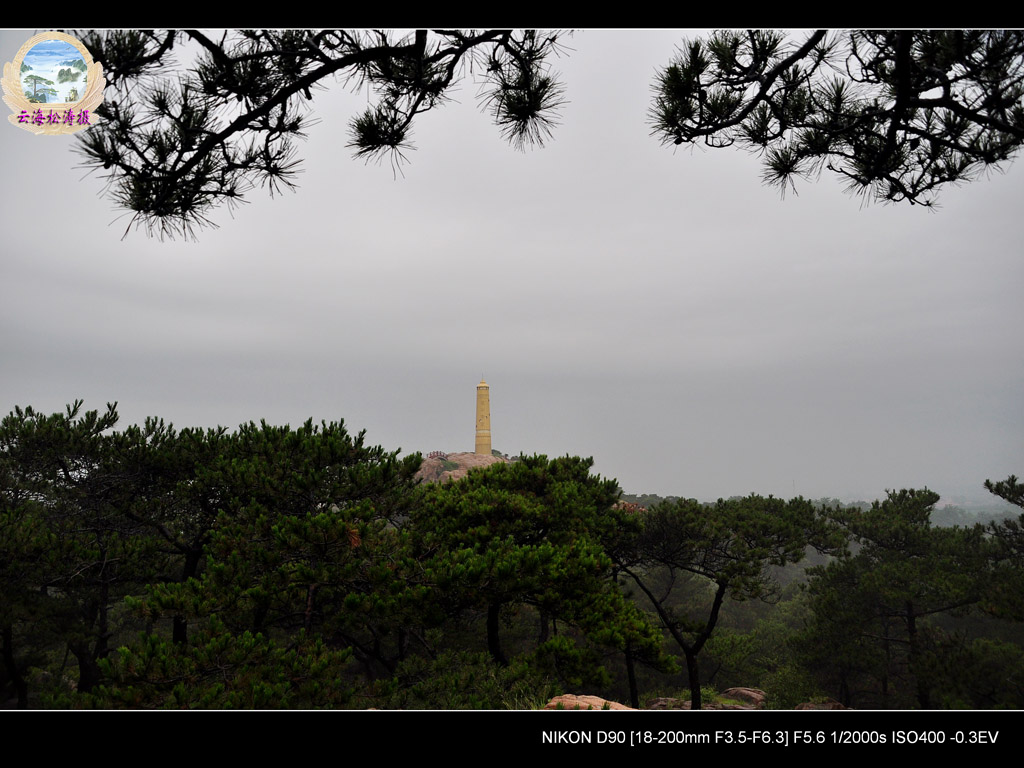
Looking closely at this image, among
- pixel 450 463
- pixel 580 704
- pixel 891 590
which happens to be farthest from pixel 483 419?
pixel 580 704

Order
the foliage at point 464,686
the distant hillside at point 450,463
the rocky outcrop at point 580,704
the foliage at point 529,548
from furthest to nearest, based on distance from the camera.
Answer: the distant hillside at point 450,463 → the foliage at point 529,548 → the foliage at point 464,686 → the rocky outcrop at point 580,704

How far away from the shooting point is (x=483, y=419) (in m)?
25.6

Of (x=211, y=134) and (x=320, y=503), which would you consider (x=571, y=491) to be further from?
(x=211, y=134)

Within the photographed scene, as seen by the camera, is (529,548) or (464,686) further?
(529,548)

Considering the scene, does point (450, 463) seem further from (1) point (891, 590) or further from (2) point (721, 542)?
(1) point (891, 590)

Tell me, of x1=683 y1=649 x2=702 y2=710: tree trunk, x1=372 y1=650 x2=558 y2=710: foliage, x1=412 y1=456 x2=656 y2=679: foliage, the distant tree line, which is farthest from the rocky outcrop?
x1=683 y1=649 x2=702 y2=710: tree trunk

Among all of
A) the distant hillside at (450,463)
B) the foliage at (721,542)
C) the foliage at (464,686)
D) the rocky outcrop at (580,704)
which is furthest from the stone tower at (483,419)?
the rocky outcrop at (580,704)

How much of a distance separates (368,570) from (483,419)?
20.0 meters

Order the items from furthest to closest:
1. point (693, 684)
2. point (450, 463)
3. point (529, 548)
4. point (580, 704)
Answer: point (450, 463)
point (693, 684)
point (529, 548)
point (580, 704)

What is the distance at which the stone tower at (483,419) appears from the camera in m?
25.2

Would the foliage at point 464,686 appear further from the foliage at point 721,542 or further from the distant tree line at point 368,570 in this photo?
the foliage at point 721,542

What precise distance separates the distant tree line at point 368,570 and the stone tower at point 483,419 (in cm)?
1306

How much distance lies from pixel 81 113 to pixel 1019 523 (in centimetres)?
1524

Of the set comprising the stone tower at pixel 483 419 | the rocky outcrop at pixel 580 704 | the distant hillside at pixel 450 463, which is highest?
the stone tower at pixel 483 419
